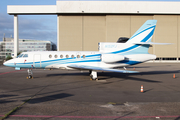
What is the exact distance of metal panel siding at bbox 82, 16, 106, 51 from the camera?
4831 cm

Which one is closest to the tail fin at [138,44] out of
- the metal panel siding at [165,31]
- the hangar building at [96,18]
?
the hangar building at [96,18]

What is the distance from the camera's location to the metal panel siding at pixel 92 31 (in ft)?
159

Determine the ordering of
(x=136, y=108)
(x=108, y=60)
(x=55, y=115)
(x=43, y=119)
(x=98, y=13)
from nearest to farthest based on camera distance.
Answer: (x=43, y=119)
(x=55, y=115)
(x=136, y=108)
(x=108, y=60)
(x=98, y=13)

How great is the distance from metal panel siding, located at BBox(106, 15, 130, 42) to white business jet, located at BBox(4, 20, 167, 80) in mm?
30465

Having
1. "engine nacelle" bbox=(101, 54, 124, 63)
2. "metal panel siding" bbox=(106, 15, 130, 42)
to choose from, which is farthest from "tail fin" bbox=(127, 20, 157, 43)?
"metal panel siding" bbox=(106, 15, 130, 42)

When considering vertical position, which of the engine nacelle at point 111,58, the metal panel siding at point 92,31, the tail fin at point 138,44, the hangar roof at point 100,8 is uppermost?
the hangar roof at point 100,8

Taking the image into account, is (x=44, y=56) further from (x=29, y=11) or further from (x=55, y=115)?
(x=29, y=11)

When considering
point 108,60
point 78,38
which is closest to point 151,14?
point 78,38

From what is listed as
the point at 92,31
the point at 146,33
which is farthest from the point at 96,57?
the point at 92,31

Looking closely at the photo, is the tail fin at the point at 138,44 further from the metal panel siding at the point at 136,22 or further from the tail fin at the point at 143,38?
the metal panel siding at the point at 136,22

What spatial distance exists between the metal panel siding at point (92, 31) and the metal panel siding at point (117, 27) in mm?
1949

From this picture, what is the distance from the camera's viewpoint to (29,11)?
48.0 metres

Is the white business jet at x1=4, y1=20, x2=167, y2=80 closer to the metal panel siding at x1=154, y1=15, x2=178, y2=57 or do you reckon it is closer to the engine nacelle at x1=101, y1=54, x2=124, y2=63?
the engine nacelle at x1=101, y1=54, x2=124, y2=63

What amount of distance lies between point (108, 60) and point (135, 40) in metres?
4.25
